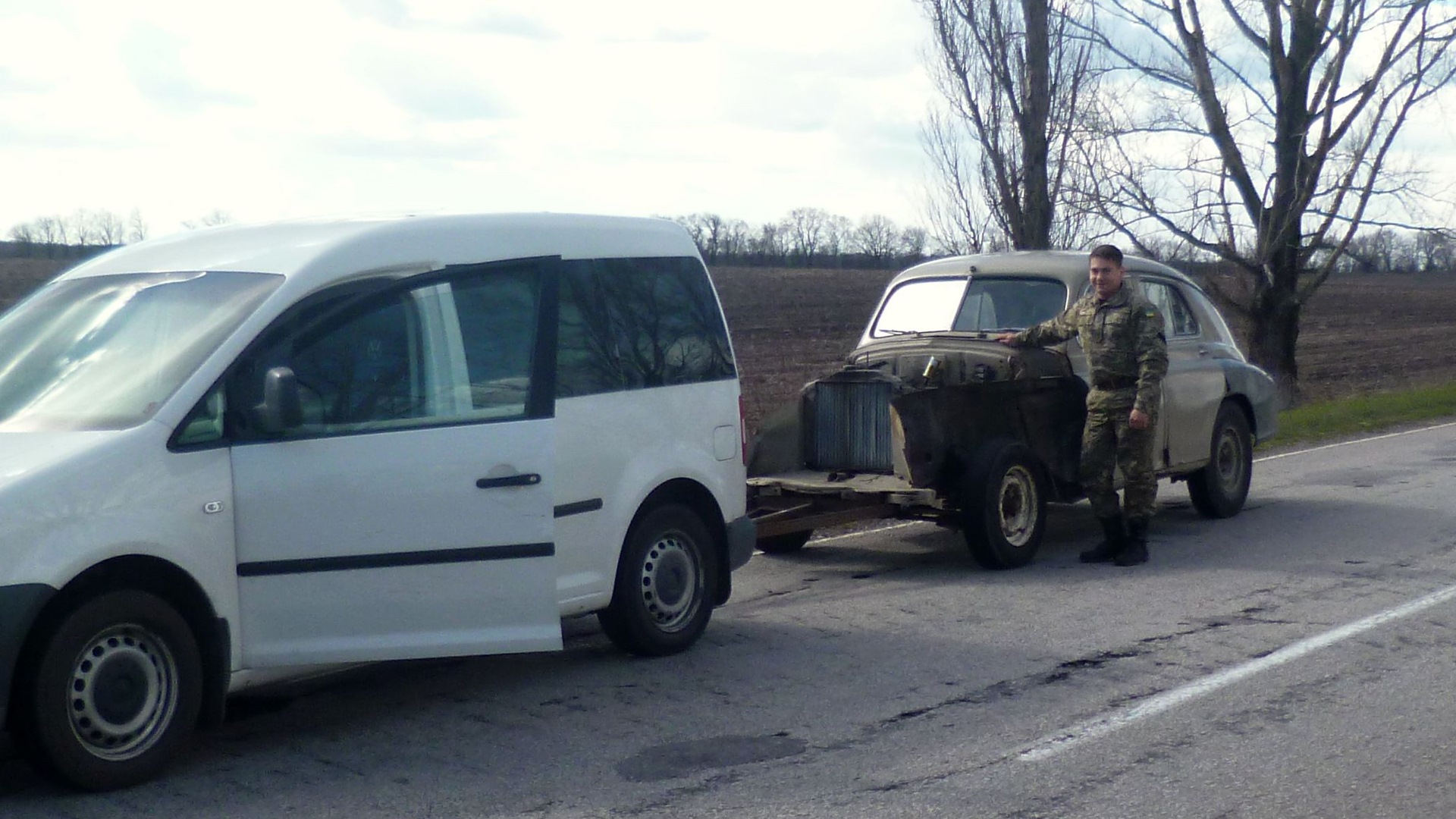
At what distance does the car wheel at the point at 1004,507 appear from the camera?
28.2ft

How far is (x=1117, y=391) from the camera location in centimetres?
903

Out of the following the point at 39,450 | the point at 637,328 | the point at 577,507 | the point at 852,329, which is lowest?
the point at 577,507

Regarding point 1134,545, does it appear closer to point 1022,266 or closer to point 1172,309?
point 1022,266

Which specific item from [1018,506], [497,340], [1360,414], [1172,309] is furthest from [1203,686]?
[1360,414]

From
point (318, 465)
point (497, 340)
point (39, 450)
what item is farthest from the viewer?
point (497, 340)

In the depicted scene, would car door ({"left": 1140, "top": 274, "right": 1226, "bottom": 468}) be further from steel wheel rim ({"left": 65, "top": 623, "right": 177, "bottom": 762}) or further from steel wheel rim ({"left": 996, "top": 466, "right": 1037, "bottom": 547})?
steel wheel rim ({"left": 65, "top": 623, "right": 177, "bottom": 762})

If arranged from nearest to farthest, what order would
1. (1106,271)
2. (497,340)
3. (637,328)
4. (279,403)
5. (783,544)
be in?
(279,403)
(497,340)
(637,328)
(1106,271)
(783,544)

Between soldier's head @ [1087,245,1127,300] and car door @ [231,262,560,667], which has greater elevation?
soldier's head @ [1087,245,1127,300]

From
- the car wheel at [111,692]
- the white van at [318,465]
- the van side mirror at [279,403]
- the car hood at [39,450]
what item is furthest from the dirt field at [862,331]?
the car hood at [39,450]

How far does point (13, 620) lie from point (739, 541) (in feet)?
11.5

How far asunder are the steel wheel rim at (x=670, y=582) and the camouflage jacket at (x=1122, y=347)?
3365mm

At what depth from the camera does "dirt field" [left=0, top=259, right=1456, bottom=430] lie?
26859 millimetres

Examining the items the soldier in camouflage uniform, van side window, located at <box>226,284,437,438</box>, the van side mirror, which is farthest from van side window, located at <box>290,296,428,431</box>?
the soldier in camouflage uniform

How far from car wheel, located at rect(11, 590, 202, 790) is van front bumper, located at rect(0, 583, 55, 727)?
10cm
